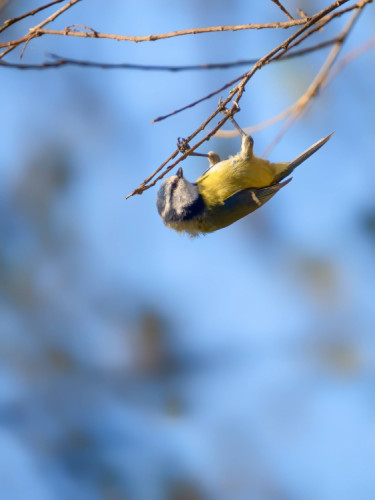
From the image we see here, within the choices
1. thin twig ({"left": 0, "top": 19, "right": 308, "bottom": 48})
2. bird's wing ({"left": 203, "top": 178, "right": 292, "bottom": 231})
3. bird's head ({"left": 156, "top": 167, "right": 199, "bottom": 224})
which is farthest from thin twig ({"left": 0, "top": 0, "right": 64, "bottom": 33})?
bird's wing ({"left": 203, "top": 178, "right": 292, "bottom": 231})

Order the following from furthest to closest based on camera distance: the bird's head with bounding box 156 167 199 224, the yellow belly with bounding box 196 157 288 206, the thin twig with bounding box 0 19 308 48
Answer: the yellow belly with bounding box 196 157 288 206 → the bird's head with bounding box 156 167 199 224 → the thin twig with bounding box 0 19 308 48

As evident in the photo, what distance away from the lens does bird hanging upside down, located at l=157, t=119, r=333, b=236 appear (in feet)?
13.2

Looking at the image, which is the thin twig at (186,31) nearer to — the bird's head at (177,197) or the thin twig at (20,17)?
the thin twig at (20,17)

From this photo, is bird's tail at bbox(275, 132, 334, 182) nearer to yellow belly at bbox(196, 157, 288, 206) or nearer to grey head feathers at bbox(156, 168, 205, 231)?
yellow belly at bbox(196, 157, 288, 206)

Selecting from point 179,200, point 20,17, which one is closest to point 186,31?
point 20,17

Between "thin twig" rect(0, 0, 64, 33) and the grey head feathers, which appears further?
the grey head feathers

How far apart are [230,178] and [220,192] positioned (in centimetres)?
11

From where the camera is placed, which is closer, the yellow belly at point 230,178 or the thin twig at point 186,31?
the thin twig at point 186,31

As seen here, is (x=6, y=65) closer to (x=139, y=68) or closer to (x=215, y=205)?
(x=139, y=68)

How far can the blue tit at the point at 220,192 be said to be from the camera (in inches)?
158

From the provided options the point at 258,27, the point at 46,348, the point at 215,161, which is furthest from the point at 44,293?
the point at 258,27

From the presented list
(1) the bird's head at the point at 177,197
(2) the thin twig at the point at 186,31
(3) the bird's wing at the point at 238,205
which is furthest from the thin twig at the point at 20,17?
(3) the bird's wing at the point at 238,205

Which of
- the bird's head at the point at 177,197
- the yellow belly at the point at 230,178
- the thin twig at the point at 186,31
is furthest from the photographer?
the yellow belly at the point at 230,178

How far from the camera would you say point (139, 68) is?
3.68 meters
